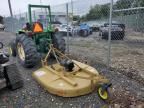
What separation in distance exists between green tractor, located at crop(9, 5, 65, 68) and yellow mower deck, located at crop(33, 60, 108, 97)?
1.13 meters

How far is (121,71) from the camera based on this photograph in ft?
16.3

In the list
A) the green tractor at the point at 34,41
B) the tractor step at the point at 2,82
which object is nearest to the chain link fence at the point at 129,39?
the green tractor at the point at 34,41

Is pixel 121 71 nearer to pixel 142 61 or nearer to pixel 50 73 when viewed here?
pixel 142 61

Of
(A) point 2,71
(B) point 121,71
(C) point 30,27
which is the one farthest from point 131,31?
(A) point 2,71

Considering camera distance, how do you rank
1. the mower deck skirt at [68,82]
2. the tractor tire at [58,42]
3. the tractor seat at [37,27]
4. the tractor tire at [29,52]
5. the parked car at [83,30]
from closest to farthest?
the mower deck skirt at [68,82] < the tractor tire at [29,52] < the tractor seat at [37,27] < the tractor tire at [58,42] < the parked car at [83,30]

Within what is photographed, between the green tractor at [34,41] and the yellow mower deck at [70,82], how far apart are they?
44.3 inches

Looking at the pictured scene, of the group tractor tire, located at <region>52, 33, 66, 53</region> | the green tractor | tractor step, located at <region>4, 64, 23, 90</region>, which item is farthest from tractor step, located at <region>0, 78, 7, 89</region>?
tractor tire, located at <region>52, 33, 66, 53</region>

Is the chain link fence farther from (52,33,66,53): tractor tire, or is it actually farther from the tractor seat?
the tractor seat

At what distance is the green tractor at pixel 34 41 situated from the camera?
4.98 m

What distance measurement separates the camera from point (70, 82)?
3512 millimetres

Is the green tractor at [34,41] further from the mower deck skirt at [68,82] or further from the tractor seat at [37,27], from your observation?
the mower deck skirt at [68,82]

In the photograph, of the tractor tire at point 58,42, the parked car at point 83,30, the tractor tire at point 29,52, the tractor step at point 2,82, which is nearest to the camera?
the tractor step at point 2,82

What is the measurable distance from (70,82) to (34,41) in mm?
2376

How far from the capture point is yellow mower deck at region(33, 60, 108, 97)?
345 centimetres
